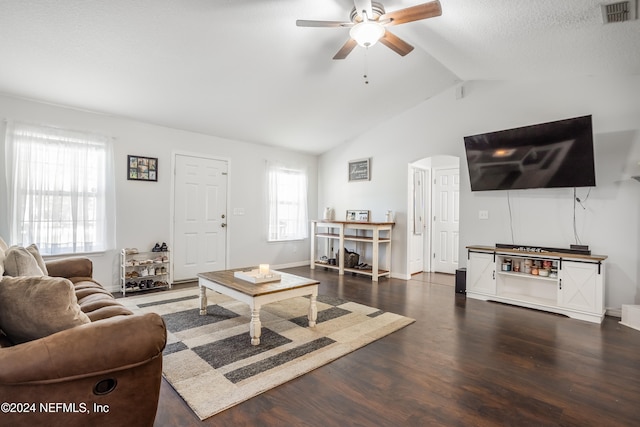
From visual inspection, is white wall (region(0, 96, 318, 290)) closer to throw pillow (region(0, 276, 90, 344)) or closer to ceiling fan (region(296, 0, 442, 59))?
throw pillow (region(0, 276, 90, 344))

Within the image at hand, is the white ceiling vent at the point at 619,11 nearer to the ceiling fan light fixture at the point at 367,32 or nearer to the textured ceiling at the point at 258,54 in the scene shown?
the textured ceiling at the point at 258,54

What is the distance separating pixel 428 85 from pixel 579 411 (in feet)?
13.6

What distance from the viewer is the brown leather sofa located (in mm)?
1198

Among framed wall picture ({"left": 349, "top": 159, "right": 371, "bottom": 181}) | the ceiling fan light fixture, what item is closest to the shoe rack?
framed wall picture ({"left": 349, "top": 159, "right": 371, "bottom": 181})

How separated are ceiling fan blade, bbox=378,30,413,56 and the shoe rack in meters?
3.97

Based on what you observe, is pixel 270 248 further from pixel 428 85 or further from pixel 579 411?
pixel 579 411

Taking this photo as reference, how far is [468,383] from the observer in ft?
6.94

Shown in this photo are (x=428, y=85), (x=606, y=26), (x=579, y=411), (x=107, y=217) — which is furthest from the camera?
(x=428, y=85)

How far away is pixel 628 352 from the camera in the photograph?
8.66ft

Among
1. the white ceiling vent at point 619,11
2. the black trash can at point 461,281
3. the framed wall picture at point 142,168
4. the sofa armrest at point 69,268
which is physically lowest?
the black trash can at point 461,281

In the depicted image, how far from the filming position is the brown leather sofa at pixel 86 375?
1.20m

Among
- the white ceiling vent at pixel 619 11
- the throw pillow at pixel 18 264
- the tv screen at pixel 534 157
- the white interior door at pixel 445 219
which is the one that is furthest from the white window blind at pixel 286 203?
the white ceiling vent at pixel 619 11

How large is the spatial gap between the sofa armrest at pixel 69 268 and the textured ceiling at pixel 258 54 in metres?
1.93

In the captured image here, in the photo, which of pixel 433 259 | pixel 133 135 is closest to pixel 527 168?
pixel 433 259
